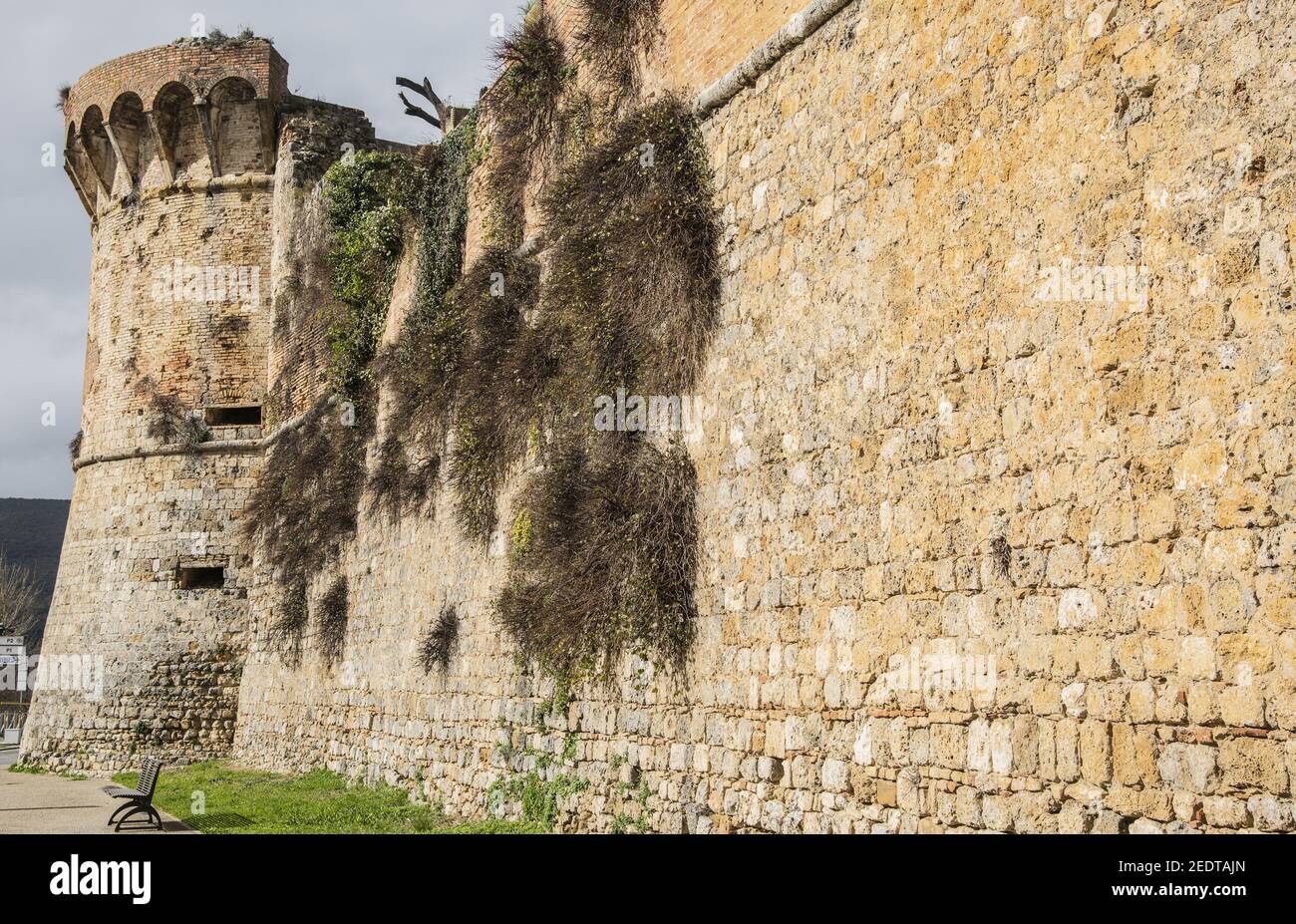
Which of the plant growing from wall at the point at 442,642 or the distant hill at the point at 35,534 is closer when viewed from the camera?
the plant growing from wall at the point at 442,642

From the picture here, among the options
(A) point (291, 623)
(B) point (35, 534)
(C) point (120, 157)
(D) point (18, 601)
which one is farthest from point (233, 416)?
(B) point (35, 534)

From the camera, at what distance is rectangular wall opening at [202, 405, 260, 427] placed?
2071cm

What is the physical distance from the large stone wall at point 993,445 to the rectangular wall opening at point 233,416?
1383 centimetres

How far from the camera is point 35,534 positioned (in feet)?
239

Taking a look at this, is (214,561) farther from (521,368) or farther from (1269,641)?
(1269,641)

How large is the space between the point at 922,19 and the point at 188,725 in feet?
55.6

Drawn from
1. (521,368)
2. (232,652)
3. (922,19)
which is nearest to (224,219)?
(232,652)

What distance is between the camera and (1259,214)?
14.5 feet

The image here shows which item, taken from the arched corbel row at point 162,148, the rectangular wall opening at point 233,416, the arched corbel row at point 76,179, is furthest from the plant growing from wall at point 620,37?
the arched corbel row at point 76,179

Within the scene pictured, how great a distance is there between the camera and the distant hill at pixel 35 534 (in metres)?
69.2

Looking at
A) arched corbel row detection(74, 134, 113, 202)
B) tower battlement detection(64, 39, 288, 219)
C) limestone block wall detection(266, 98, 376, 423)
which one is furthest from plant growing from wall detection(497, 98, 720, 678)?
arched corbel row detection(74, 134, 113, 202)

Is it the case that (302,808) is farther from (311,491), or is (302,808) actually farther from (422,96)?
(422,96)

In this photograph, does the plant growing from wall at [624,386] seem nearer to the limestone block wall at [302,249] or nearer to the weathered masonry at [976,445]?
the weathered masonry at [976,445]
